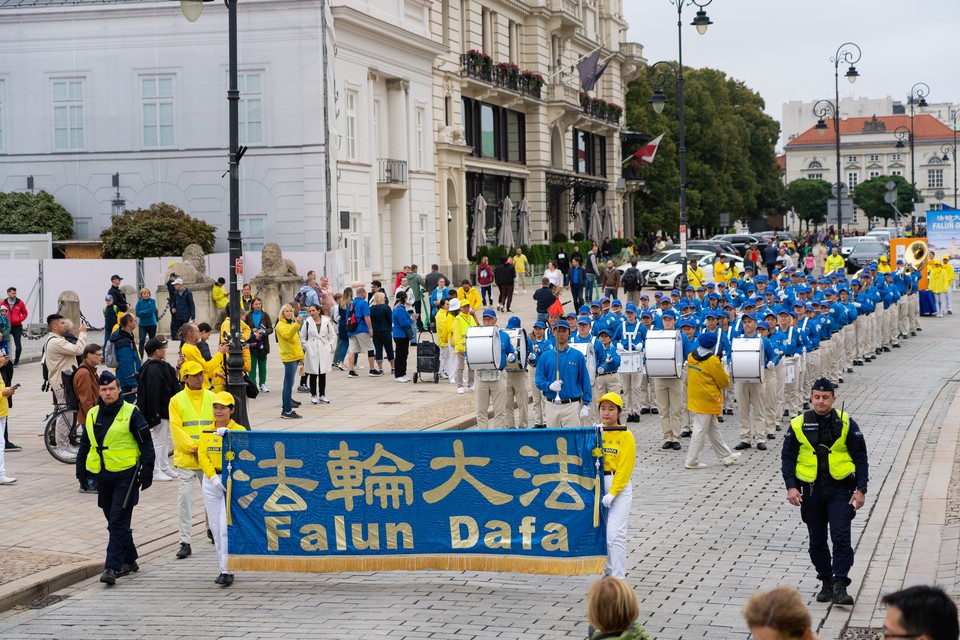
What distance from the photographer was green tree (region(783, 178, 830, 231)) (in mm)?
130625

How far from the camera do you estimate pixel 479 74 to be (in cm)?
5144

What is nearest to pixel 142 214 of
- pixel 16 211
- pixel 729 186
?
pixel 16 211

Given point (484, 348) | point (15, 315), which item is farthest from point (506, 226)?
point (484, 348)

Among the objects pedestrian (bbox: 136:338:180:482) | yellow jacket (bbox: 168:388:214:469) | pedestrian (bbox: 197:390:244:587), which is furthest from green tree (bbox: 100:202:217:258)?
pedestrian (bbox: 197:390:244:587)

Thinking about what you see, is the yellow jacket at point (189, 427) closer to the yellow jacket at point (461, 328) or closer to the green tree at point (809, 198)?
the yellow jacket at point (461, 328)

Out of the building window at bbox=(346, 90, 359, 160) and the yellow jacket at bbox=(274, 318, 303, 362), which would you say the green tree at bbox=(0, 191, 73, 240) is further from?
the yellow jacket at bbox=(274, 318, 303, 362)

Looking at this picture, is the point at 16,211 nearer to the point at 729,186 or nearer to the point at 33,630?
the point at 33,630

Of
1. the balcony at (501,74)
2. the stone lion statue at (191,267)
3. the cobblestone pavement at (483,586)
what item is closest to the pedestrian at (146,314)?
the stone lion statue at (191,267)

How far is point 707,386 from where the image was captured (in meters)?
15.2

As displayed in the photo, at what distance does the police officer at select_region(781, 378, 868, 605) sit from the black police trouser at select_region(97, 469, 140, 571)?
523cm

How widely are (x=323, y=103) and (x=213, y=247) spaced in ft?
16.6

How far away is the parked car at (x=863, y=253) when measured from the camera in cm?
5572

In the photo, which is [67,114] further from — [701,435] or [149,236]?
[701,435]

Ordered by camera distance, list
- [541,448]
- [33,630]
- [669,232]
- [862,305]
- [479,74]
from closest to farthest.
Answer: [33,630] < [541,448] < [862,305] < [479,74] < [669,232]
